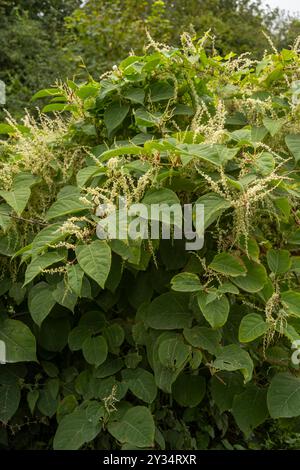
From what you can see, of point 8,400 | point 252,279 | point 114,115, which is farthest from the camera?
point 114,115

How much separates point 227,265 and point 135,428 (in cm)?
43

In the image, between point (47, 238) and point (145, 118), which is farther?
point (145, 118)

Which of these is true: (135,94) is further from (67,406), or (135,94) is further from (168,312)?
(67,406)

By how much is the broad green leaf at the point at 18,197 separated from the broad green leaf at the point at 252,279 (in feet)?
1.77

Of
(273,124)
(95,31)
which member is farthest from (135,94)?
(95,31)

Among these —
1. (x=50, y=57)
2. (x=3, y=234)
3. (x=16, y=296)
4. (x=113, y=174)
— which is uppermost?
(x=50, y=57)

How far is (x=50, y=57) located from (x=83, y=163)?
23.2 ft

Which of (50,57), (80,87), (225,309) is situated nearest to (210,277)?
(225,309)

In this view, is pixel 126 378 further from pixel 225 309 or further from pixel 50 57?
pixel 50 57

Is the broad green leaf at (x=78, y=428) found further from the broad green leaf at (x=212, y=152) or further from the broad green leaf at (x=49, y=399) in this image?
the broad green leaf at (x=212, y=152)

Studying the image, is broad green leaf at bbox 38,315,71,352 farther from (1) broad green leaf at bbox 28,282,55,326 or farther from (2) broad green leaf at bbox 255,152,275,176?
(2) broad green leaf at bbox 255,152,275,176

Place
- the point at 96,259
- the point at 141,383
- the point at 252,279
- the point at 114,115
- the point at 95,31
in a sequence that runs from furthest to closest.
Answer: the point at 95,31, the point at 114,115, the point at 141,383, the point at 252,279, the point at 96,259

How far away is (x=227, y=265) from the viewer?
144 centimetres

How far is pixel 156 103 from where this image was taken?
5.99ft
